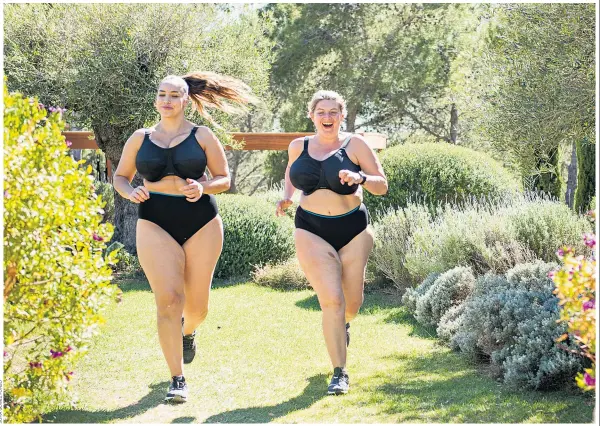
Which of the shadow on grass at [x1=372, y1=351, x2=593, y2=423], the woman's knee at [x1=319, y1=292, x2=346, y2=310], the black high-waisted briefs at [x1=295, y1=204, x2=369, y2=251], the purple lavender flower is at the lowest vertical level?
the shadow on grass at [x1=372, y1=351, x2=593, y2=423]

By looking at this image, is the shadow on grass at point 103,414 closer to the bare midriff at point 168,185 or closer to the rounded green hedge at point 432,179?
the bare midriff at point 168,185

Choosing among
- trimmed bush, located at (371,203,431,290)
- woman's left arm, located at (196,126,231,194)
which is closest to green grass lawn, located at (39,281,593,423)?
trimmed bush, located at (371,203,431,290)

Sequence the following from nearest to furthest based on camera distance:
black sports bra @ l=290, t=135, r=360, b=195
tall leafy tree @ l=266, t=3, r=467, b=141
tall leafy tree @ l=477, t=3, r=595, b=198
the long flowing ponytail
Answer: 1. black sports bra @ l=290, t=135, r=360, b=195
2. the long flowing ponytail
3. tall leafy tree @ l=477, t=3, r=595, b=198
4. tall leafy tree @ l=266, t=3, r=467, b=141

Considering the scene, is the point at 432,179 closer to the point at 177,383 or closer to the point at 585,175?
the point at 585,175

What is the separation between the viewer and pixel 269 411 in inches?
214

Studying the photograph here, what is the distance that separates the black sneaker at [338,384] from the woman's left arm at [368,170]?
4.36 feet

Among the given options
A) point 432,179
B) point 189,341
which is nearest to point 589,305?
point 189,341

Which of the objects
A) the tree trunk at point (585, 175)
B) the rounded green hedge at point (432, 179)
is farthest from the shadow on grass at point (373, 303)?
the tree trunk at point (585, 175)

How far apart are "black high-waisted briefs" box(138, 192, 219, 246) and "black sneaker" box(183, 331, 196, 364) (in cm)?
122

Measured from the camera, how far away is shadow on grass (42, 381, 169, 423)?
522cm

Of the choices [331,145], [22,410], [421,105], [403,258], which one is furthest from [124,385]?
[421,105]

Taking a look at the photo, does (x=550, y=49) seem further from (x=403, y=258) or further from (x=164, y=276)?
(x=164, y=276)

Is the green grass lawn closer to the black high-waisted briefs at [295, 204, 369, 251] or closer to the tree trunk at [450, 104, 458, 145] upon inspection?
the black high-waisted briefs at [295, 204, 369, 251]

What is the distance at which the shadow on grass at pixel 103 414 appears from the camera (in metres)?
5.22
